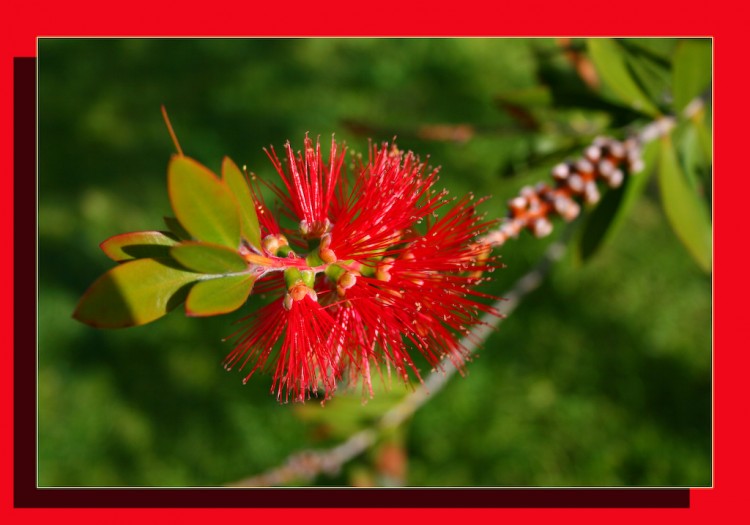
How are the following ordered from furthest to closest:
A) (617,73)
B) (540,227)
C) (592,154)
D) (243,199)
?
(617,73)
(592,154)
(540,227)
(243,199)

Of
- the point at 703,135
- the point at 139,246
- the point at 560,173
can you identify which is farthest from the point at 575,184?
the point at 139,246

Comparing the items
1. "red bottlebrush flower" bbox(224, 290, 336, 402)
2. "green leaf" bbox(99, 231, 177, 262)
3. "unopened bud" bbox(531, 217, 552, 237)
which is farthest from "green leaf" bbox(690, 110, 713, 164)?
"green leaf" bbox(99, 231, 177, 262)

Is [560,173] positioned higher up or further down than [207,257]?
higher up

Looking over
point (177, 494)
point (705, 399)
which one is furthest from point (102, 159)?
point (705, 399)

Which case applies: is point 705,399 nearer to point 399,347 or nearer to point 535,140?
point 535,140

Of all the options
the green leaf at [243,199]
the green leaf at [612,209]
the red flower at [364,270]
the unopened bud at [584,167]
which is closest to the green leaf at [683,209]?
the green leaf at [612,209]

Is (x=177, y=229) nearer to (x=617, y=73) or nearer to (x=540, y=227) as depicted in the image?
(x=540, y=227)
